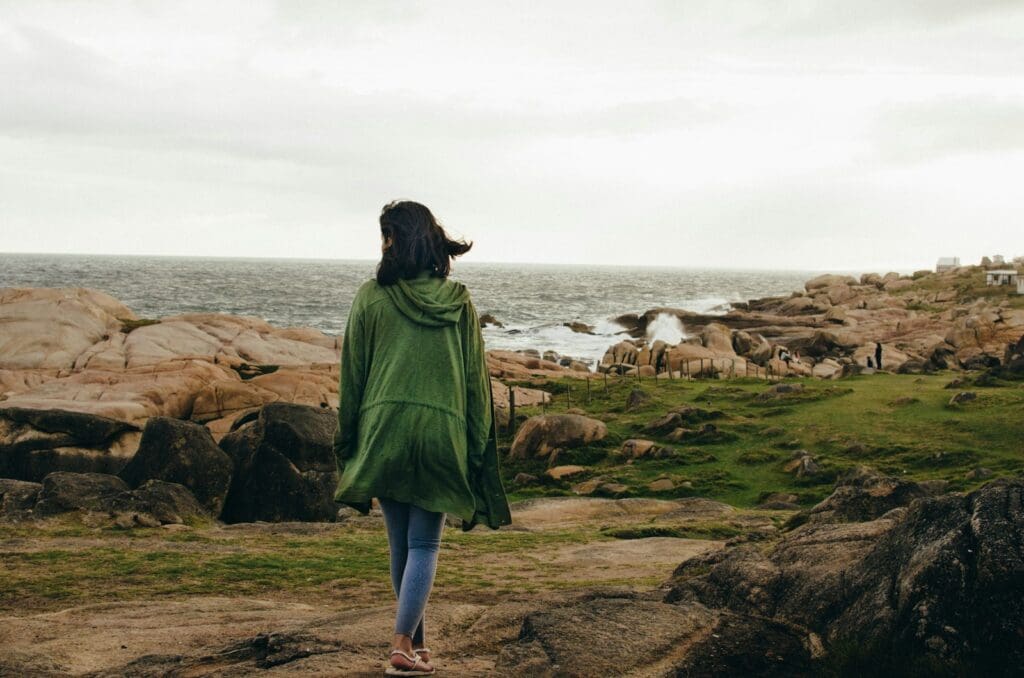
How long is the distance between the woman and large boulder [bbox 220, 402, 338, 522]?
8.87m

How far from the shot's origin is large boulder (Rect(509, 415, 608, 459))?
21.1 meters

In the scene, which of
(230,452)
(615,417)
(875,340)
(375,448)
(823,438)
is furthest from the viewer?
(875,340)

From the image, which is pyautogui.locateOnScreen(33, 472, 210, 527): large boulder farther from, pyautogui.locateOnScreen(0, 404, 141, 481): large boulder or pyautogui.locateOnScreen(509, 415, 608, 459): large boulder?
pyautogui.locateOnScreen(509, 415, 608, 459): large boulder

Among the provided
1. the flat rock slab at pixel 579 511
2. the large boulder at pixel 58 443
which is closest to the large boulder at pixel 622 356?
the flat rock slab at pixel 579 511

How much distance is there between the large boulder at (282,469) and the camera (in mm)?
13844

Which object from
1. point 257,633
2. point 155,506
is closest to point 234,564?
point 155,506

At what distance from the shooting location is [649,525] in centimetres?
1311

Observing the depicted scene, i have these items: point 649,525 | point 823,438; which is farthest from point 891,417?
point 649,525

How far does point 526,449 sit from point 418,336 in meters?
16.1

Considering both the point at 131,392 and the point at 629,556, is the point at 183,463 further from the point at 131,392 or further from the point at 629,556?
the point at 131,392

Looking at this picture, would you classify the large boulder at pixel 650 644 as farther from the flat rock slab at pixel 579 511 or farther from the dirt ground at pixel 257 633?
the flat rock slab at pixel 579 511

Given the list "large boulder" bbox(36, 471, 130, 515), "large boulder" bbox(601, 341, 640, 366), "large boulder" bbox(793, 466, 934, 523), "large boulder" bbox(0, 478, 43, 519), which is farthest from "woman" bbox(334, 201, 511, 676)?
"large boulder" bbox(601, 341, 640, 366)

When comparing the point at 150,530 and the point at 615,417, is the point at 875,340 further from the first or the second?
the point at 150,530

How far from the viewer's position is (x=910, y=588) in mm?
5316
